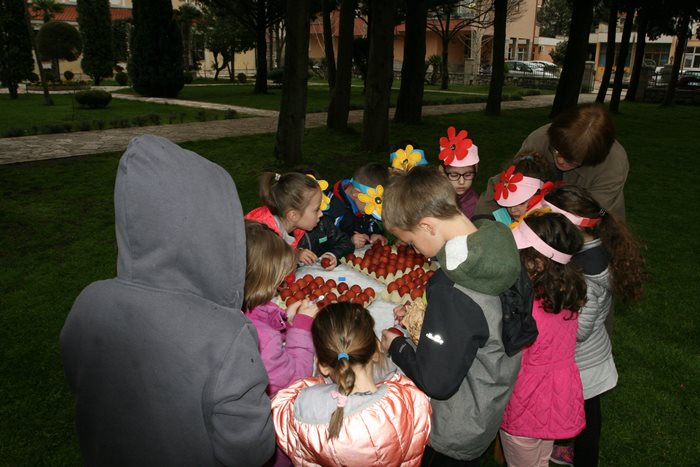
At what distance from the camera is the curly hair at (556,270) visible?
7.66 ft

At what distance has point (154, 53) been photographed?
2488cm

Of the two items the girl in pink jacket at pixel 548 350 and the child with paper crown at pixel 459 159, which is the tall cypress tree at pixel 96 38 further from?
the girl in pink jacket at pixel 548 350

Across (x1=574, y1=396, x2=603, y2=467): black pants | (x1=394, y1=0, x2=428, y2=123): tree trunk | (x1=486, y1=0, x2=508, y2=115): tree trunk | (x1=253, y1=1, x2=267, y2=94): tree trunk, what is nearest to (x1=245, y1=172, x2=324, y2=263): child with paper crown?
(x1=574, y1=396, x2=603, y2=467): black pants

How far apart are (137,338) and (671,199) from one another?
33.9 ft

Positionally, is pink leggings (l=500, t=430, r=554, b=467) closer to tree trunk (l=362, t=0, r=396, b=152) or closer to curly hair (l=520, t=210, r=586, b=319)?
curly hair (l=520, t=210, r=586, b=319)

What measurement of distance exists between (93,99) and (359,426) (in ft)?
68.3

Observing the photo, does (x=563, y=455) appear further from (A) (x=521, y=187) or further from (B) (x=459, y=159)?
(B) (x=459, y=159)

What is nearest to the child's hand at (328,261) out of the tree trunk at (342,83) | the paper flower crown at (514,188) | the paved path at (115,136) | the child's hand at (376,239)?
the child's hand at (376,239)

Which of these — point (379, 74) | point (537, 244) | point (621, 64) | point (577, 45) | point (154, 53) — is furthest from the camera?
point (154, 53)

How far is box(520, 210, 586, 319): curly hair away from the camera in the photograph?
7.66ft

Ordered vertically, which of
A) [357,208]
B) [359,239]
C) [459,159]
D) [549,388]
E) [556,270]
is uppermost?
[459,159]

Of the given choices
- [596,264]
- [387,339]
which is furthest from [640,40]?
[387,339]

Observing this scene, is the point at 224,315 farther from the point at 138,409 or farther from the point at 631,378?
the point at 631,378

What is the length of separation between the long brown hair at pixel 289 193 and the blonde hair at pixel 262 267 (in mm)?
1219
